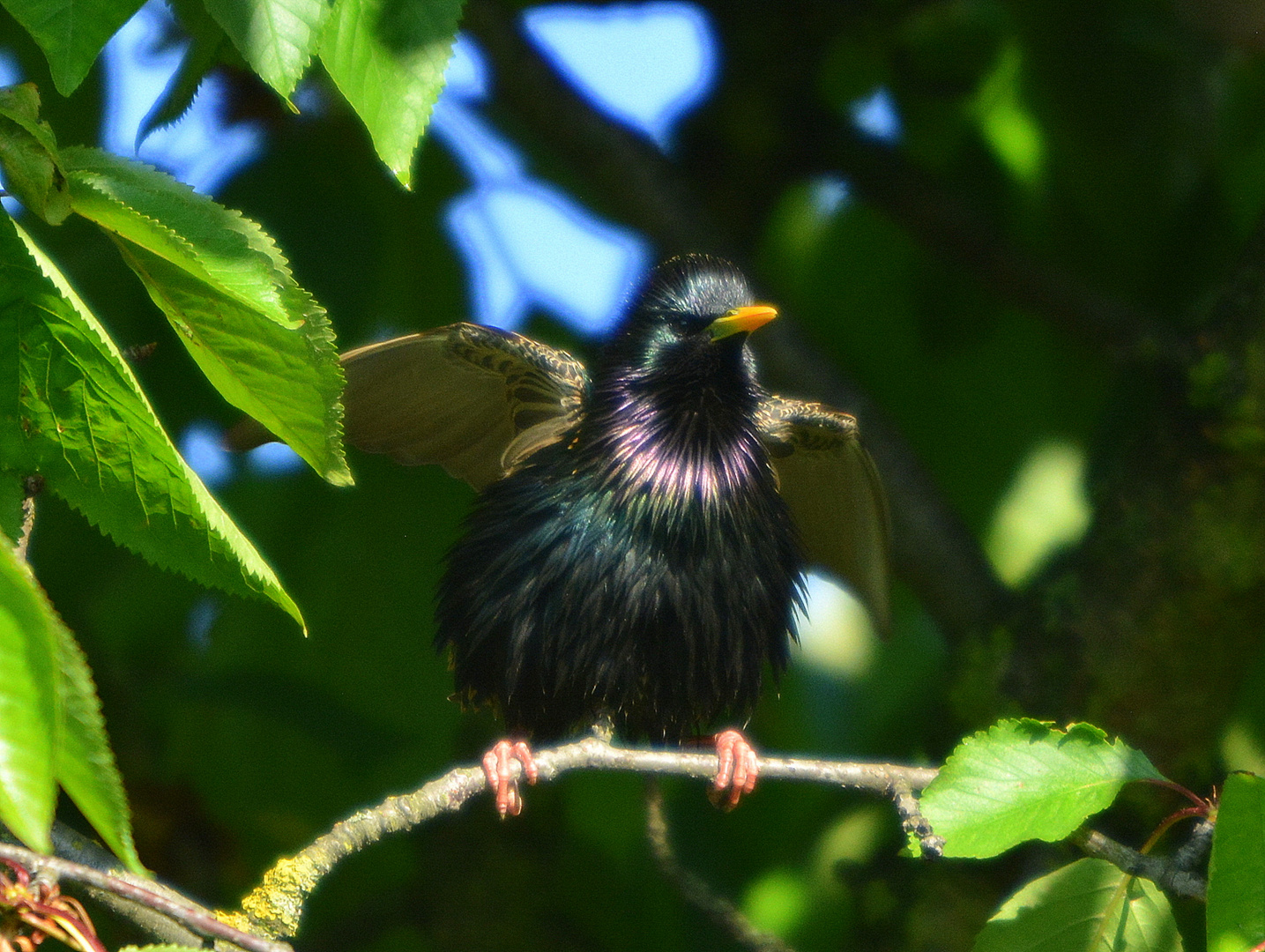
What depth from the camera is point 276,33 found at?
1.56 meters

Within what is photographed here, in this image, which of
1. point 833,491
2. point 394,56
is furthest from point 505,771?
point 833,491

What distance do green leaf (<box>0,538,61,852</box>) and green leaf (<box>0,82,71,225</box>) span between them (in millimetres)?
496

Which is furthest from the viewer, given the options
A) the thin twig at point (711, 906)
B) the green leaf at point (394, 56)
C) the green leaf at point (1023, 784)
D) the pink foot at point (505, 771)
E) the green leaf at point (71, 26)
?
the thin twig at point (711, 906)

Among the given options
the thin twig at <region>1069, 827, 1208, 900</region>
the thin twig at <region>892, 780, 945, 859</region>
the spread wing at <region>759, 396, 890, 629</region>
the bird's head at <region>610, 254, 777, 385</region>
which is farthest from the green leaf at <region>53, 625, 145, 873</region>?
the spread wing at <region>759, 396, 890, 629</region>

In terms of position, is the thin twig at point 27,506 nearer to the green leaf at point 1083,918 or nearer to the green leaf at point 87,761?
the green leaf at point 87,761

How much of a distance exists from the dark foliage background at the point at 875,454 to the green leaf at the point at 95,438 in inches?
76.8

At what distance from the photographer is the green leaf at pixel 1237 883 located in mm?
1626

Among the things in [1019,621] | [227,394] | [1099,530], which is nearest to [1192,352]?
[1099,530]

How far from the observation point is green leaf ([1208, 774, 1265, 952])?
5.33 ft

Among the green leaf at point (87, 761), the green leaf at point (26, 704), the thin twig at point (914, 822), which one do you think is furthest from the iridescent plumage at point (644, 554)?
the green leaf at point (26, 704)

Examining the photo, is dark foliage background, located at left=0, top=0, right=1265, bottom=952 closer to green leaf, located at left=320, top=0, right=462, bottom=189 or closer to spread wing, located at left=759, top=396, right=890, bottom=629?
spread wing, located at left=759, top=396, right=890, bottom=629

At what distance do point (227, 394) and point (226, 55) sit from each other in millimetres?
805

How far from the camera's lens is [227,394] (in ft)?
Result: 5.01

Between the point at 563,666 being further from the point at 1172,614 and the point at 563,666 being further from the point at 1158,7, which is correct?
the point at 1158,7
